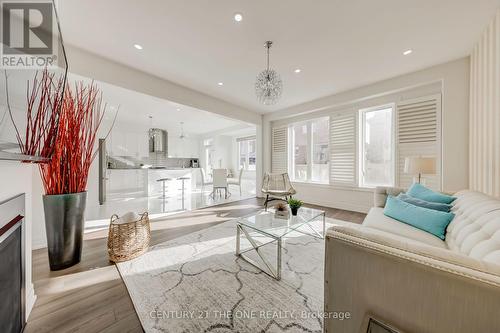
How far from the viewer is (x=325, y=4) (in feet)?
6.07

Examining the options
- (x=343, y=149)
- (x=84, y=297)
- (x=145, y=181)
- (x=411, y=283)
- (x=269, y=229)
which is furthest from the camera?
(x=145, y=181)

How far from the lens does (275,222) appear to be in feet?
7.18

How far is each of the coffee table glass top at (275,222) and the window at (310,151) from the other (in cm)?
256

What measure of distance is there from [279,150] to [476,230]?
464cm

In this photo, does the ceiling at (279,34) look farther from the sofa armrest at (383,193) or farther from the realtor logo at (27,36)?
the sofa armrest at (383,193)

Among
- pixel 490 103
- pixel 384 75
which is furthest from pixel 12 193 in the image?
pixel 384 75

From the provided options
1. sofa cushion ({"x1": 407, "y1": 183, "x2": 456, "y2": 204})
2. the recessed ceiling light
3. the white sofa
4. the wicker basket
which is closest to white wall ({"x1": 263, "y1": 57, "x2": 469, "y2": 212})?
sofa cushion ({"x1": 407, "y1": 183, "x2": 456, "y2": 204})

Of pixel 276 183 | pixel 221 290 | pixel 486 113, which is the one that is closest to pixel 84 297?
pixel 221 290

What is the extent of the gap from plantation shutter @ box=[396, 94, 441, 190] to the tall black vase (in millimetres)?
5028

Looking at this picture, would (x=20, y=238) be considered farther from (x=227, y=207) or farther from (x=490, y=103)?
(x=490, y=103)

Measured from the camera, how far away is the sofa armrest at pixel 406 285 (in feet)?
1.91

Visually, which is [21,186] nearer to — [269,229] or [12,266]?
[12,266]

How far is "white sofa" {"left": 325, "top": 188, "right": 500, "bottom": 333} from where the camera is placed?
0.58 metres

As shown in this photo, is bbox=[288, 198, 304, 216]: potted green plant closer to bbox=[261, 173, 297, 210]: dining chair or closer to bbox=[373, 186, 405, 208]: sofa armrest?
bbox=[373, 186, 405, 208]: sofa armrest
